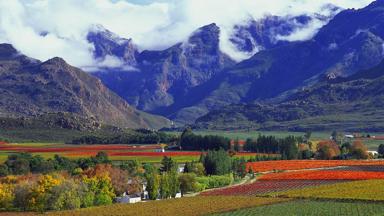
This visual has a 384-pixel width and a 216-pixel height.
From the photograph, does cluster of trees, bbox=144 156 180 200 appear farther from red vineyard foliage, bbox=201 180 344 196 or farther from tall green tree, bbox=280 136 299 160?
tall green tree, bbox=280 136 299 160

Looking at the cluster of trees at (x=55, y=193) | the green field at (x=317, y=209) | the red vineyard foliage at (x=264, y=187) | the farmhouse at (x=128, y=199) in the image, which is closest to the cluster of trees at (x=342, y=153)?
the red vineyard foliage at (x=264, y=187)

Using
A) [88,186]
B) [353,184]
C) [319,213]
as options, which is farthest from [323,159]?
[319,213]

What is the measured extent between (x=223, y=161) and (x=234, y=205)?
50.9 metres

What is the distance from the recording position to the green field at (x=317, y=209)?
3194 inches

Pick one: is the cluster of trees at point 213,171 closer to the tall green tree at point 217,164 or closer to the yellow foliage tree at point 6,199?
the tall green tree at point 217,164

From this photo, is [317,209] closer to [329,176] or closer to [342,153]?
[329,176]

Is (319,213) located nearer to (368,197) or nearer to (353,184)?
(368,197)

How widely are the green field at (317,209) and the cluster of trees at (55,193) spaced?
83.0 feet

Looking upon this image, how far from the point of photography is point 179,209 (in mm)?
90312

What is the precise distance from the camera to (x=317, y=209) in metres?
85.0

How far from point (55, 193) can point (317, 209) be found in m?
34.0

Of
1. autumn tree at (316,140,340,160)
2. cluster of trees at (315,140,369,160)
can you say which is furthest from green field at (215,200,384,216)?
autumn tree at (316,140,340,160)

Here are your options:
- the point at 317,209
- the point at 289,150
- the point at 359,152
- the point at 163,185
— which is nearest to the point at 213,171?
the point at 163,185

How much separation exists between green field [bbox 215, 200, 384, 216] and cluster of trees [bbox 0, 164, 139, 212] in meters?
25.3
